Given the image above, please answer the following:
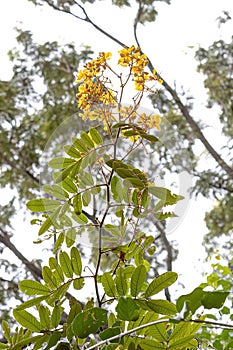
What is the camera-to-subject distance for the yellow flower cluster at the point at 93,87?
19.8 inches

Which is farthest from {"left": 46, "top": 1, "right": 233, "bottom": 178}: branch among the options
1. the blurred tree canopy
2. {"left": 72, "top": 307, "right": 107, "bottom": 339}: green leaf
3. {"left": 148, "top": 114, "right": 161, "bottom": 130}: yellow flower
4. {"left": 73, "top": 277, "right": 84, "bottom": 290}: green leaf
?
{"left": 72, "top": 307, "right": 107, "bottom": 339}: green leaf

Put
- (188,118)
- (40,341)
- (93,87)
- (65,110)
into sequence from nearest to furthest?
(40,341) < (93,87) < (188,118) < (65,110)

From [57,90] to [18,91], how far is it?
0.81ft

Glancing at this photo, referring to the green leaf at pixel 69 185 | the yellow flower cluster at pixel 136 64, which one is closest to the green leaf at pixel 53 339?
the green leaf at pixel 69 185

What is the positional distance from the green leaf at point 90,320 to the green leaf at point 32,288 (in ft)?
0.29

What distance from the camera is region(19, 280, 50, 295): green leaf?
42cm

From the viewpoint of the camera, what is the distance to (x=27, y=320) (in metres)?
0.41

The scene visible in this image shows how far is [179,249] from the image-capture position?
3207 millimetres

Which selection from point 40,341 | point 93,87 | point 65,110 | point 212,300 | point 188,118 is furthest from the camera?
point 65,110

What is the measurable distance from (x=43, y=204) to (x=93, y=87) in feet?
0.36

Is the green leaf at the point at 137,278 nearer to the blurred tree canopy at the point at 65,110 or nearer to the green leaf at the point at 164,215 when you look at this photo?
the green leaf at the point at 164,215

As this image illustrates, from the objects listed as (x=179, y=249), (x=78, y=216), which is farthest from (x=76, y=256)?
(x=179, y=249)

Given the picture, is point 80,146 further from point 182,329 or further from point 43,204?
point 182,329

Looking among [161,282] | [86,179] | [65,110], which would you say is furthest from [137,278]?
[65,110]
